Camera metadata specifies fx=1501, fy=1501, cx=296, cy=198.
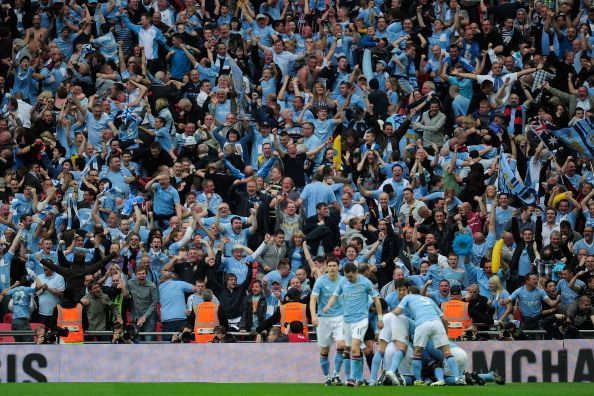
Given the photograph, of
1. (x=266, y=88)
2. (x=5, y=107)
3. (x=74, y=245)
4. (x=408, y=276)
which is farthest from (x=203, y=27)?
(x=408, y=276)

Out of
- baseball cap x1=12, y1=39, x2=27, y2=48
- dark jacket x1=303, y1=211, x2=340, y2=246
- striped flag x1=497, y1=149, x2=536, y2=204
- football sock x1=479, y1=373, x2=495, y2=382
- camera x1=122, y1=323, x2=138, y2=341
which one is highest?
baseball cap x1=12, y1=39, x2=27, y2=48

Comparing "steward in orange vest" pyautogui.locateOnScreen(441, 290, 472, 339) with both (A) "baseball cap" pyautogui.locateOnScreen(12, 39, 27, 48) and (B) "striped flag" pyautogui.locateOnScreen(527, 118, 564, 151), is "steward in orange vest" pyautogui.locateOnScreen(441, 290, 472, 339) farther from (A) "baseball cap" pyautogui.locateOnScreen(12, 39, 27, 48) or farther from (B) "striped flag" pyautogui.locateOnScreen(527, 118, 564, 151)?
(A) "baseball cap" pyautogui.locateOnScreen(12, 39, 27, 48)

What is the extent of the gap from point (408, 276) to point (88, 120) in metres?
8.29

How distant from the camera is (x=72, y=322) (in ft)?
80.5

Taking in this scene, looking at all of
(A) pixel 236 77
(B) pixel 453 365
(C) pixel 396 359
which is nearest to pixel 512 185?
(A) pixel 236 77

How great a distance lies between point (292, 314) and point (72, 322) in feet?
11.9

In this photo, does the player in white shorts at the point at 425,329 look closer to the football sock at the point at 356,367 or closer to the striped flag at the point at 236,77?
the football sock at the point at 356,367

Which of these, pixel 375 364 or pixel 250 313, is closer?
pixel 375 364

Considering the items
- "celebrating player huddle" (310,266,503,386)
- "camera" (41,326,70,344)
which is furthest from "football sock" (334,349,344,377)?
"camera" (41,326,70,344)

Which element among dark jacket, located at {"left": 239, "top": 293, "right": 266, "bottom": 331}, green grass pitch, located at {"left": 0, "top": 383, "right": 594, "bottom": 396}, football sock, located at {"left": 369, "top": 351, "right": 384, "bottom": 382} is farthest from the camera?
dark jacket, located at {"left": 239, "top": 293, "right": 266, "bottom": 331}

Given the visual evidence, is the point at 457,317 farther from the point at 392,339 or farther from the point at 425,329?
the point at 425,329

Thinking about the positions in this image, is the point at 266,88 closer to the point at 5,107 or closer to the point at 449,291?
the point at 5,107

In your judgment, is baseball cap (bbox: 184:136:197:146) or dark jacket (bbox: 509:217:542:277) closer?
dark jacket (bbox: 509:217:542:277)

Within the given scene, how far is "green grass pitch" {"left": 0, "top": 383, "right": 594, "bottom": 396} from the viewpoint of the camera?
20.2 m
